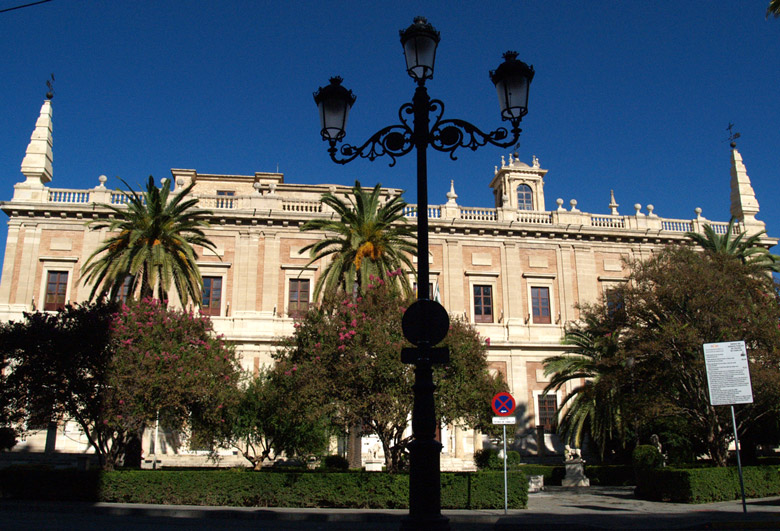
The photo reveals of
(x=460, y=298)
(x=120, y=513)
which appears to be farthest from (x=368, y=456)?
(x=120, y=513)

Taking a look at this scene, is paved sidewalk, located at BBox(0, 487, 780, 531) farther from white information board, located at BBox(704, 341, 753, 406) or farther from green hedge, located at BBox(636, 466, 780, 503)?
white information board, located at BBox(704, 341, 753, 406)

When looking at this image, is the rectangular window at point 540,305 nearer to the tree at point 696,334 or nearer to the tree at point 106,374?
the tree at point 696,334

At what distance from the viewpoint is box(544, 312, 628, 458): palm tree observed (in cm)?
2198

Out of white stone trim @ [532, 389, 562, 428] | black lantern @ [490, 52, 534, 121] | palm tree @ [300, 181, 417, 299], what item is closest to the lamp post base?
black lantern @ [490, 52, 534, 121]

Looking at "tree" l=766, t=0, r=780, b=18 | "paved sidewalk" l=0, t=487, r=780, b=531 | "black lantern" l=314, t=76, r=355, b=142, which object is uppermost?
"tree" l=766, t=0, r=780, b=18

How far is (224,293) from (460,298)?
11665 mm

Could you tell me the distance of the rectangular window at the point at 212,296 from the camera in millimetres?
32312

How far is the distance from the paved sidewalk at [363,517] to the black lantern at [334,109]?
7.55 metres

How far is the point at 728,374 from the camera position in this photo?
12.6 meters

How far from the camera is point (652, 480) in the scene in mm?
18234

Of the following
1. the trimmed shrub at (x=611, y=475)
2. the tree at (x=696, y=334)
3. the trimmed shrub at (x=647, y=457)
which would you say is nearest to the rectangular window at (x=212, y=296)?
the trimmed shrub at (x=611, y=475)

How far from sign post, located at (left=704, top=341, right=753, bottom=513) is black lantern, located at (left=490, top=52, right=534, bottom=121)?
7037 millimetres

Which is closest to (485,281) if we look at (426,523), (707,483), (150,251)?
(150,251)

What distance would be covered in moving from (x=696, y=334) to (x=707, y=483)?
4.09 meters
